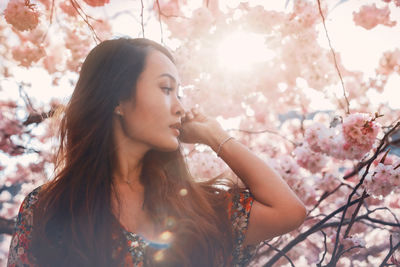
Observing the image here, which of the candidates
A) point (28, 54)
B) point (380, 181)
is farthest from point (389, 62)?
point (28, 54)

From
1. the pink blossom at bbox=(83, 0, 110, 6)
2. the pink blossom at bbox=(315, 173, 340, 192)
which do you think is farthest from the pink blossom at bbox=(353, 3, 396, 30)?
the pink blossom at bbox=(83, 0, 110, 6)

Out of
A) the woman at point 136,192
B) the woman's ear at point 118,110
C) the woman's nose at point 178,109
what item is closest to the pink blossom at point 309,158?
the woman at point 136,192

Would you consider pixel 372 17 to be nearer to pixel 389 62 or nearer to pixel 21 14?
pixel 389 62

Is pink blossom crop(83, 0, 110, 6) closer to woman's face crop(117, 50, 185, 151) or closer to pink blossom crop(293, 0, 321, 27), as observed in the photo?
woman's face crop(117, 50, 185, 151)

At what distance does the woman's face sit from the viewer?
1.55 meters

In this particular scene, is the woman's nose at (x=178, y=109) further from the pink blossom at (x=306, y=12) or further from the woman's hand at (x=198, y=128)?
the pink blossom at (x=306, y=12)

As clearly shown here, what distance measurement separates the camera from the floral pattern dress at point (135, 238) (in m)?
1.47

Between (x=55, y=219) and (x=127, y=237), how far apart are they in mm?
338

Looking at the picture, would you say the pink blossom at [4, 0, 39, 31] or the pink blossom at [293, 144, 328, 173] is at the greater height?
the pink blossom at [4, 0, 39, 31]

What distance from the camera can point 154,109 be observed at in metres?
1.56

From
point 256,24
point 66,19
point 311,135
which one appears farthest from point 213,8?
point 311,135

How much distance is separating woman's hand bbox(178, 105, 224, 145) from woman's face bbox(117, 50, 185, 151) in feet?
0.48

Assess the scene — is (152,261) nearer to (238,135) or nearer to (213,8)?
(213,8)

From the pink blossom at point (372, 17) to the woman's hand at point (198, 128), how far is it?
99.1 inches
